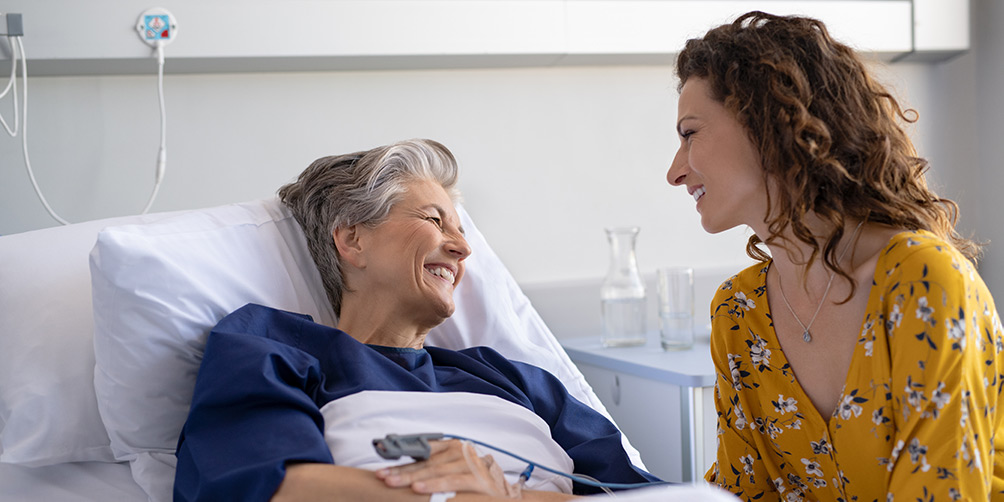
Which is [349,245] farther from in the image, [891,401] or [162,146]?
[891,401]

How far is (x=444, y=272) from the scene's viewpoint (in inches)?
59.7

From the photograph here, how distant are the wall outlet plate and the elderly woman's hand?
1191 millimetres

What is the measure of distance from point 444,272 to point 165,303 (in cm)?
46

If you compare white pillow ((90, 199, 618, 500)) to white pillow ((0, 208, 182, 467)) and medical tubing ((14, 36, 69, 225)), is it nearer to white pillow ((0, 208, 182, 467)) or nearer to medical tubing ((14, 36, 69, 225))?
white pillow ((0, 208, 182, 467))

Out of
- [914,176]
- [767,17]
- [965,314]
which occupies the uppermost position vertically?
[767,17]

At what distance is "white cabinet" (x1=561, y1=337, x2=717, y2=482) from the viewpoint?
1.76m

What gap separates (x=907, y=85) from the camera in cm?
256

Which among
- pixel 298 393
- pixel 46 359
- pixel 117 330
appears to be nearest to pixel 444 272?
pixel 298 393

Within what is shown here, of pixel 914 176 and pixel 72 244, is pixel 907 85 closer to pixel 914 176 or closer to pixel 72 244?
pixel 914 176

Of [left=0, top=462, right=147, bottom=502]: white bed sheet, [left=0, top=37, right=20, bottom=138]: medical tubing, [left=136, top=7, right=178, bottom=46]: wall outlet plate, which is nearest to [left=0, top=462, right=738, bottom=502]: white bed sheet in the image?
[left=0, top=462, right=147, bottom=502]: white bed sheet

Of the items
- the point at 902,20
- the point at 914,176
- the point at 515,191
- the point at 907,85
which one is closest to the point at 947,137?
the point at 907,85

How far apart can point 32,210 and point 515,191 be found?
1.12 m

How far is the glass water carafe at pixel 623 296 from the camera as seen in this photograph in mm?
2111

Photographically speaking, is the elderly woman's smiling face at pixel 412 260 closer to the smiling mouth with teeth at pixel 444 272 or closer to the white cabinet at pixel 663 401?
the smiling mouth with teeth at pixel 444 272
